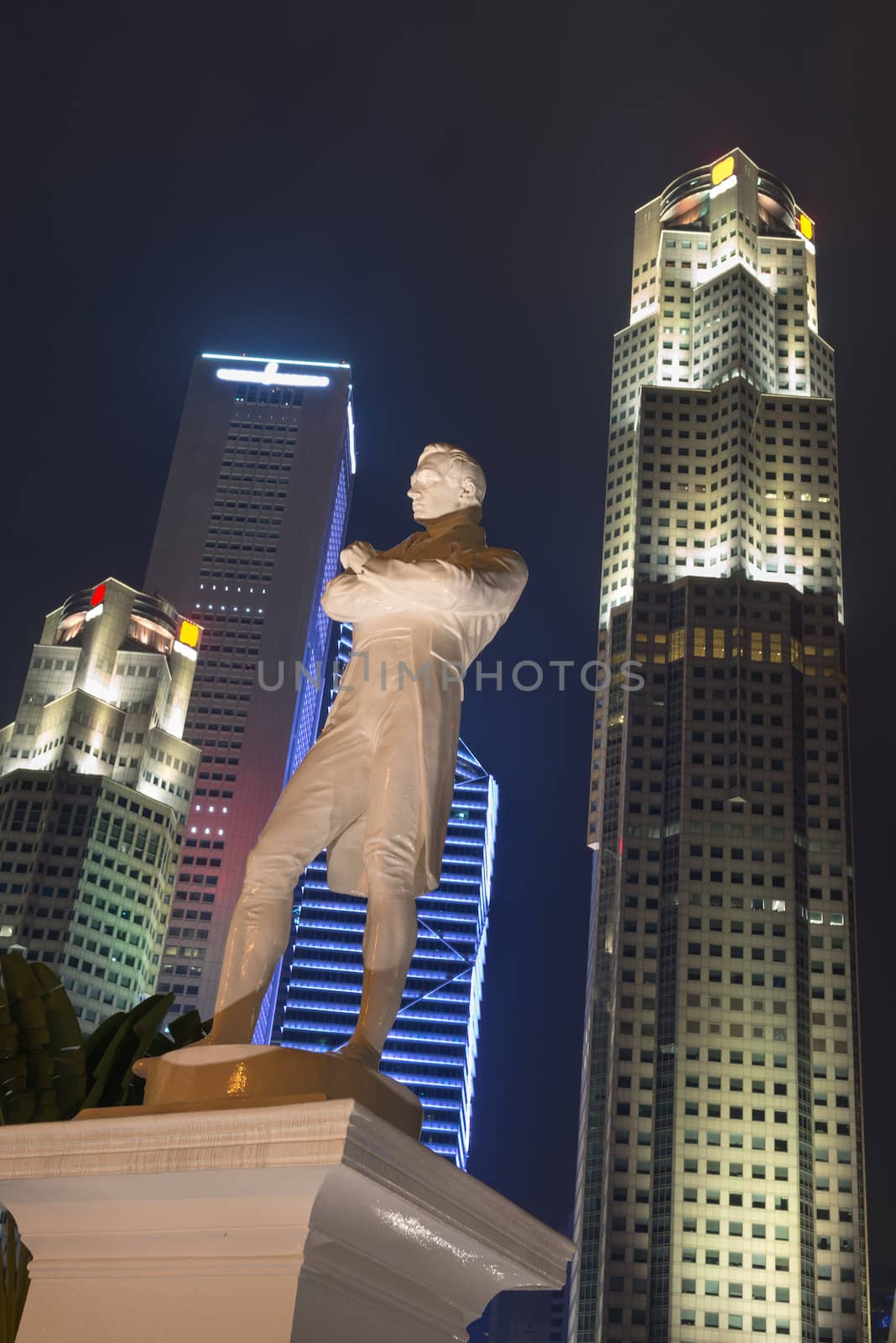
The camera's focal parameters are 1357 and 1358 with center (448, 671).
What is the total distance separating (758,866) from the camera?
3723 inches

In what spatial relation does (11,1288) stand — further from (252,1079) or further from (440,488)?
(440,488)

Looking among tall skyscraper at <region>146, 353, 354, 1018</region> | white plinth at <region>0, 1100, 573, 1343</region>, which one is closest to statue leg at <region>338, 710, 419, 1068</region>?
white plinth at <region>0, 1100, 573, 1343</region>

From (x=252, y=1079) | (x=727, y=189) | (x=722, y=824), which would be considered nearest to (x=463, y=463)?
(x=252, y=1079)

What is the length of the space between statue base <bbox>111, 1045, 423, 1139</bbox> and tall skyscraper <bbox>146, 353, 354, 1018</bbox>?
116 m

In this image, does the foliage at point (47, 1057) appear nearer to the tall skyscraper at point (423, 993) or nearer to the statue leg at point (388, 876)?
the statue leg at point (388, 876)

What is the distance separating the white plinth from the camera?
156 inches

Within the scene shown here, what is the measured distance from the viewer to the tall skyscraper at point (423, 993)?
5285 inches

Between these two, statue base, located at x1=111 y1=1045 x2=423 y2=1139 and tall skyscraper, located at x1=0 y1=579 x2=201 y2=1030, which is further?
tall skyscraper, located at x1=0 y1=579 x2=201 y2=1030

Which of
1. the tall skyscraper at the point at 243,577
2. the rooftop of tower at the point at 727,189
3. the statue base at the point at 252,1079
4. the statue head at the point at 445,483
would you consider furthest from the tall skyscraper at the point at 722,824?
the statue base at the point at 252,1079

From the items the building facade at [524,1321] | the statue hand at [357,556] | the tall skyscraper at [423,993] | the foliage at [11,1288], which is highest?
the tall skyscraper at [423,993]

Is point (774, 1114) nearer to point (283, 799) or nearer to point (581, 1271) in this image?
point (581, 1271)

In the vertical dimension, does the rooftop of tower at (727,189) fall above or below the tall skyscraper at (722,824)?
above

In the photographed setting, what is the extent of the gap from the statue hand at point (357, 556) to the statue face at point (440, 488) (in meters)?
0.47

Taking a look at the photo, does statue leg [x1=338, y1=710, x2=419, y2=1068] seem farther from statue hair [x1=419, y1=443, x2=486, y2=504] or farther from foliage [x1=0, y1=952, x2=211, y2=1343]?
foliage [x1=0, y1=952, x2=211, y2=1343]
